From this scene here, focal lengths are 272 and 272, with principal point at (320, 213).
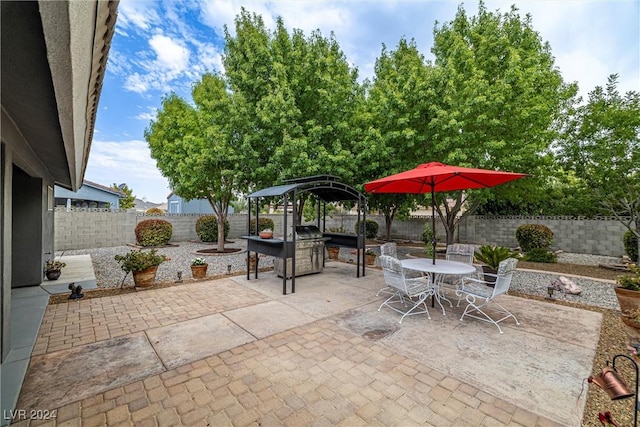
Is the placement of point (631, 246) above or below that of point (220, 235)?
below

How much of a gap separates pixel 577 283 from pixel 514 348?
5164 millimetres

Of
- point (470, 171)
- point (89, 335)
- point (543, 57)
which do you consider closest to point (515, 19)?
point (543, 57)

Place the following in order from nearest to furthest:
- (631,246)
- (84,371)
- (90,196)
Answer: (84,371) → (631,246) → (90,196)

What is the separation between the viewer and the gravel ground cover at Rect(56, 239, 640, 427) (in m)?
2.43

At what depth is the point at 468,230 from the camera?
A: 14836mm

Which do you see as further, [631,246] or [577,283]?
[631,246]

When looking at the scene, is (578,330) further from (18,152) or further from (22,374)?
(18,152)

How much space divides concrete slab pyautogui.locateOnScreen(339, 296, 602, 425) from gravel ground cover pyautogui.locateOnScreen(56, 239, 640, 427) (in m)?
0.12

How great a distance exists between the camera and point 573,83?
884cm

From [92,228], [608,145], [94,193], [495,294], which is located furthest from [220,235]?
[94,193]

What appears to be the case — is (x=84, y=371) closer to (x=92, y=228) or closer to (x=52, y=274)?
(x=52, y=274)

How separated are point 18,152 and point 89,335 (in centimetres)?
254

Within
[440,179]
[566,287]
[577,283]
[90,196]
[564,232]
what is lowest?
[577,283]

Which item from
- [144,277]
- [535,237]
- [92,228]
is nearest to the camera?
[144,277]
